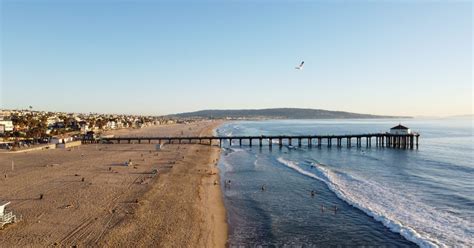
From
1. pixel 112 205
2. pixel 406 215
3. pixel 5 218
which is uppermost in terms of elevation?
pixel 5 218

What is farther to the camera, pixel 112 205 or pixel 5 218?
pixel 112 205

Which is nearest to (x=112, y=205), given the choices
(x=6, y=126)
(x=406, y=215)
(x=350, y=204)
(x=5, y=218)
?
(x=5, y=218)

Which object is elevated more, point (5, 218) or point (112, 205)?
point (5, 218)

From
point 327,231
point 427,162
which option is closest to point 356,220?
point 327,231

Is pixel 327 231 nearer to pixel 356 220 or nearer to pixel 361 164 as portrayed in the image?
pixel 356 220

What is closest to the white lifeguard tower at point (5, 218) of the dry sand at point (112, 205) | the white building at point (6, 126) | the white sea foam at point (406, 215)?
the dry sand at point (112, 205)

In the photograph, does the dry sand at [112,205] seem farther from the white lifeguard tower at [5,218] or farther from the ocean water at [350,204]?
the ocean water at [350,204]

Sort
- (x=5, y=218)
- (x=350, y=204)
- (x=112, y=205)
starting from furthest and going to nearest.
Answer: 1. (x=350, y=204)
2. (x=112, y=205)
3. (x=5, y=218)

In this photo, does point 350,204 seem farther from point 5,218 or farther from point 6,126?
point 6,126
